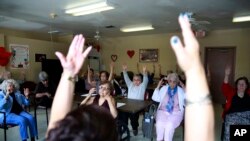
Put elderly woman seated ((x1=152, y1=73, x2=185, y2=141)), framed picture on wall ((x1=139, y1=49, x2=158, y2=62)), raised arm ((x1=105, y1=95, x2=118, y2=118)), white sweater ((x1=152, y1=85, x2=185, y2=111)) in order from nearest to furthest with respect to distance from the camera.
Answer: raised arm ((x1=105, y1=95, x2=118, y2=118)), elderly woman seated ((x1=152, y1=73, x2=185, y2=141)), white sweater ((x1=152, y1=85, x2=185, y2=111)), framed picture on wall ((x1=139, y1=49, x2=158, y2=62))

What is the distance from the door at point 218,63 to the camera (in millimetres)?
7086

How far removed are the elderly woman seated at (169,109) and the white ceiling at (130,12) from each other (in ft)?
5.53

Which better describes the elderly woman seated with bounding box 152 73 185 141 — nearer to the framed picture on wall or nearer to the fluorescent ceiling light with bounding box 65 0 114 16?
the fluorescent ceiling light with bounding box 65 0 114 16

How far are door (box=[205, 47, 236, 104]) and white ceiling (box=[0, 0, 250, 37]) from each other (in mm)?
967

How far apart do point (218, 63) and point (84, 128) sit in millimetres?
7530

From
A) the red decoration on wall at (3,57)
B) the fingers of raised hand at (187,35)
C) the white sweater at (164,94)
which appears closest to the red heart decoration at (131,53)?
the red decoration on wall at (3,57)

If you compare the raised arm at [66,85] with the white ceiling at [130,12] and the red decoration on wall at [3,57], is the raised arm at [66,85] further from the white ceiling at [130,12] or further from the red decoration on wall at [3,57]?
the red decoration on wall at [3,57]

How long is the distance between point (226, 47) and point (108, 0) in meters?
4.78

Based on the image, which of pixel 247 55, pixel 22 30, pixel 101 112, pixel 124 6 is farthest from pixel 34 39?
pixel 101 112

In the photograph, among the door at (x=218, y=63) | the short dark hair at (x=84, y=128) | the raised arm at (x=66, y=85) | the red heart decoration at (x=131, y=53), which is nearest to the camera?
the short dark hair at (x=84, y=128)

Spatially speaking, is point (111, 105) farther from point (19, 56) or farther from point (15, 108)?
point (19, 56)

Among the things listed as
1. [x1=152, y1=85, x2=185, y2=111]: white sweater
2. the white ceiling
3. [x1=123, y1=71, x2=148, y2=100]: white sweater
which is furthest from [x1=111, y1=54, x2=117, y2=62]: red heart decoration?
[x1=152, y1=85, x2=185, y2=111]: white sweater

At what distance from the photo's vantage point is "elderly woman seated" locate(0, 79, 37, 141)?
327 cm

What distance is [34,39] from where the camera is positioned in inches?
297
